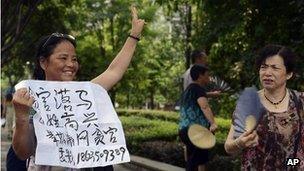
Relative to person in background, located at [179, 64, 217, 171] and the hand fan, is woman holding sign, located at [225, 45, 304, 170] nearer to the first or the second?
the hand fan

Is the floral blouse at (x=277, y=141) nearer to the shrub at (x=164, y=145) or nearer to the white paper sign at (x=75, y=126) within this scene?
the white paper sign at (x=75, y=126)

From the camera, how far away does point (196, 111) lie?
24.8 ft

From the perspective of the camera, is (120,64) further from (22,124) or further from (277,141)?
(277,141)

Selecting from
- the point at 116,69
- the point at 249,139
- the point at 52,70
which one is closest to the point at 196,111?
the point at 116,69

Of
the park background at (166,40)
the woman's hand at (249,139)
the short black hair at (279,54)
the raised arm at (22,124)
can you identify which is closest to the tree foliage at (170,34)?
the park background at (166,40)

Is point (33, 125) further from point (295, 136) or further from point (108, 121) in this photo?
point (295, 136)

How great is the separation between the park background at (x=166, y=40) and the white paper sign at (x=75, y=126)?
3.61 m

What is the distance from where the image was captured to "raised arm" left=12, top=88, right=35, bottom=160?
3.00 meters

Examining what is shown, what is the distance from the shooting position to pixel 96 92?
343cm

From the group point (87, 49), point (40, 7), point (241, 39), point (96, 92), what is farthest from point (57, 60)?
point (87, 49)

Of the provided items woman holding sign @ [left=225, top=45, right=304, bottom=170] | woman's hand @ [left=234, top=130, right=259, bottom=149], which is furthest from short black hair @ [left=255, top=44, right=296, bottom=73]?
woman's hand @ [left=234, top=130, right=259, bottom=149]

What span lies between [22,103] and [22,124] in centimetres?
10

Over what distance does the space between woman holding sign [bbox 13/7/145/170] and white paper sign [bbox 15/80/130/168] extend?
0.20ft

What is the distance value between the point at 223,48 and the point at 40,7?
12144 millimetres
